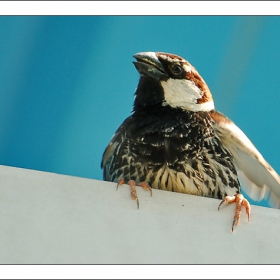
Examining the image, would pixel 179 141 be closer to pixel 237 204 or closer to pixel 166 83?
pixel 166 83

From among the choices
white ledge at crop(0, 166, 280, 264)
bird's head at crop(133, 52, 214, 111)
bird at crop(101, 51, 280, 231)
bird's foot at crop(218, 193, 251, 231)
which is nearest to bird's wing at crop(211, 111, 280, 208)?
bird at crop(101, 51, 280, 231)

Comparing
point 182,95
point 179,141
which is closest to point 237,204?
point 179,141

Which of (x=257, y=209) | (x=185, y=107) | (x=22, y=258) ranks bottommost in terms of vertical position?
(x=22, y=258)

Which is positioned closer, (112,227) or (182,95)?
(112,227)

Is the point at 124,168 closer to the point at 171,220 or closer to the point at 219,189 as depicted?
the point at 219,189

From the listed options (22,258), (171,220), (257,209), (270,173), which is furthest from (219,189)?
(22,258)

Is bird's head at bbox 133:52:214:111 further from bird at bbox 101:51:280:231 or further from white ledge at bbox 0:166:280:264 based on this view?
white ledge at bbox 0:166:280:264
